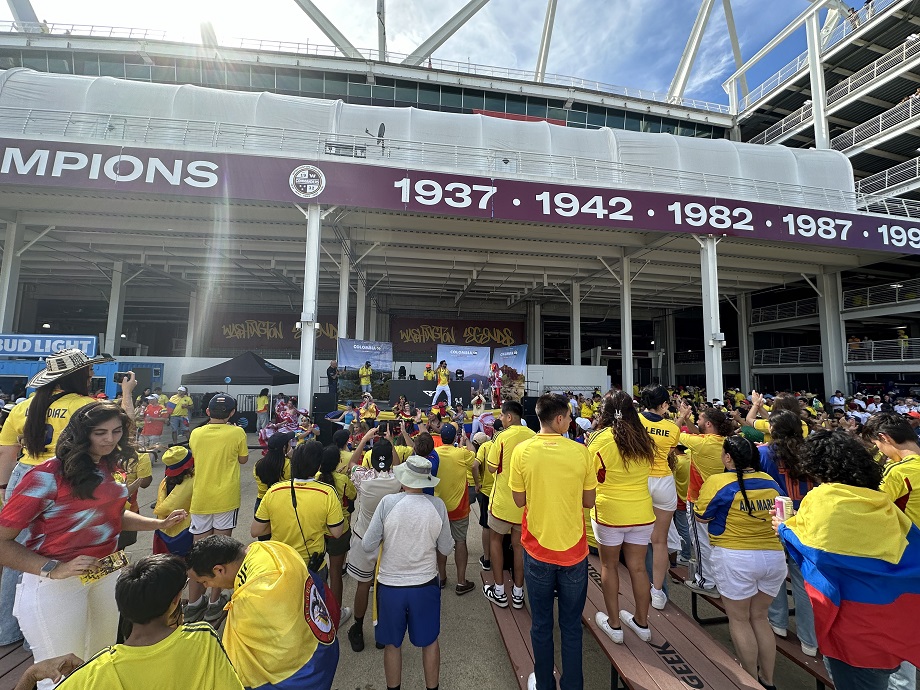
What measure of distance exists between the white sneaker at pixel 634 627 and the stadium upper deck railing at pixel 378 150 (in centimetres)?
1162

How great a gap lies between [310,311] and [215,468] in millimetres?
8005

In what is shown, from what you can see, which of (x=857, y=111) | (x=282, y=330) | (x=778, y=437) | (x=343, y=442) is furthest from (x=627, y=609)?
(x=857, y=111)

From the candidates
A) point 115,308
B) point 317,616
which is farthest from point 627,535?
point 115,308

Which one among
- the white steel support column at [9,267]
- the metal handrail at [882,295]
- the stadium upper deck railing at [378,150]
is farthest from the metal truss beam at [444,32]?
the metal handrail at [882,295]

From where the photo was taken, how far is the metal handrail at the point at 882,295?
53.7 ft

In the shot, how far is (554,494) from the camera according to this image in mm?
2465

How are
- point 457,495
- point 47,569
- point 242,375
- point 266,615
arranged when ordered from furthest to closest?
point 242,375 → point 457,495 → point 47,569 → point 266,615

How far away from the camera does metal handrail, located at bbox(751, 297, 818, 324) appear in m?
20.3

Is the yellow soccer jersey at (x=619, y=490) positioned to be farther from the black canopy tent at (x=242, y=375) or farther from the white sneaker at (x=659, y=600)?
the black canopy tent at (x=242, y=375)

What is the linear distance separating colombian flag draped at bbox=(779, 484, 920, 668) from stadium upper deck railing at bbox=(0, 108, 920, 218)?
1177cm

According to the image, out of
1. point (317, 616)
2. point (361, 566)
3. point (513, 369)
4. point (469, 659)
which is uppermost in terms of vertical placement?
point (513, 369)

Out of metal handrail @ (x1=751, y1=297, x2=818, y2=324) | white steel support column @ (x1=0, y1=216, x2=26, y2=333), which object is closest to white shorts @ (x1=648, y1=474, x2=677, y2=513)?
white steel support column @ (x1=0, y1=216, x2=26, y2=333)

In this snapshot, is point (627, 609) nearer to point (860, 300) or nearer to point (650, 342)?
point (860, 300)

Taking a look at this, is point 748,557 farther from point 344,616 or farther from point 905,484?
point 344,616
